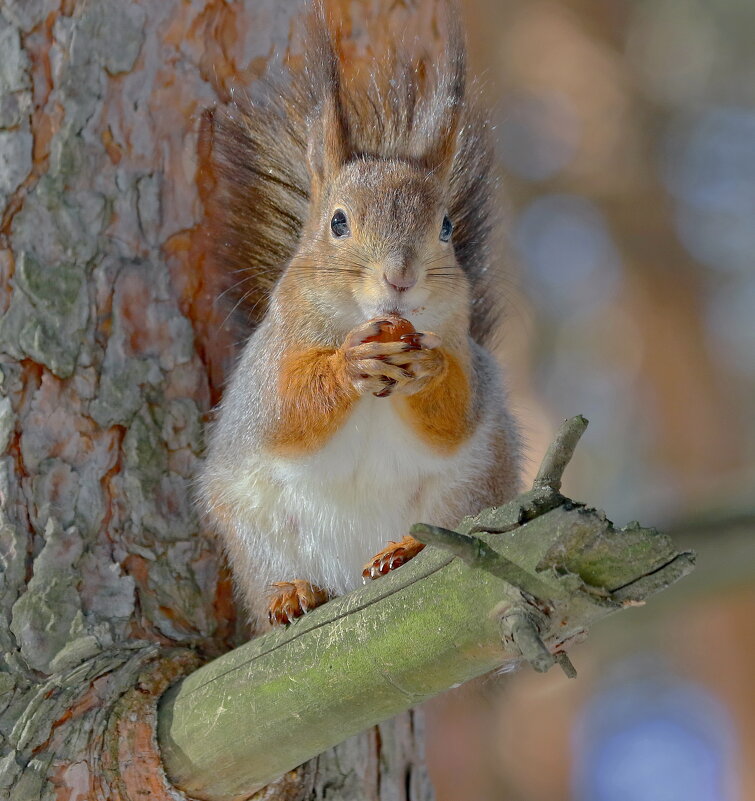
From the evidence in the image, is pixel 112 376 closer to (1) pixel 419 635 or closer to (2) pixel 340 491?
(2) pixel 340 491

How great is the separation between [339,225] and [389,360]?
0.31 meters

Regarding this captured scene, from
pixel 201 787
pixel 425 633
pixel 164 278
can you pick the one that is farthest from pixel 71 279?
pixel 425 633

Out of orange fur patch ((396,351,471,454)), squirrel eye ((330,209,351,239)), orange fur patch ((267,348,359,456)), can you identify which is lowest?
orange fur patch ((396,351,471,454))

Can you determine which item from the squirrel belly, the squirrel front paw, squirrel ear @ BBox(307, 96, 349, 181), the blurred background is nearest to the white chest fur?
the squirrel belly

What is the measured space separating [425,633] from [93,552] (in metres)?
0.73

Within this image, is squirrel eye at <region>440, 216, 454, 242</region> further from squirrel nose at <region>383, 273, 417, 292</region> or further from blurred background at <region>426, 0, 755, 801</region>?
blurred background at <region>426, 0, 755, 801</region>

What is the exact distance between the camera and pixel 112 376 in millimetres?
1729

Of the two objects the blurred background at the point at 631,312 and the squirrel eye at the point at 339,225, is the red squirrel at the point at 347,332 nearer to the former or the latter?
the squirrel eye at the point at 339,225

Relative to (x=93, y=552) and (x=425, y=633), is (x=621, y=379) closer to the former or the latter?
(x=93, y=552)

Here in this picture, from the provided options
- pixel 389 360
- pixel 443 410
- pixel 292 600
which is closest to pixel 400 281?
pixel 389 360

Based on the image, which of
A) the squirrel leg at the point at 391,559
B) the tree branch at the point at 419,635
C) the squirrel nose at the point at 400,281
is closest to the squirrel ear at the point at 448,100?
the squirrel nose at the point at 400,281

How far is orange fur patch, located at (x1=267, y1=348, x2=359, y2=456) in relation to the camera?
1553mm

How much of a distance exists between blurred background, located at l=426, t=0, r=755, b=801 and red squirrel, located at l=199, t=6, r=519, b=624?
193cm

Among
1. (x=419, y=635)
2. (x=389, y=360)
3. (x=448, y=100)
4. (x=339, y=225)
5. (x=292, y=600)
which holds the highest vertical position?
(x=448, y=100)
